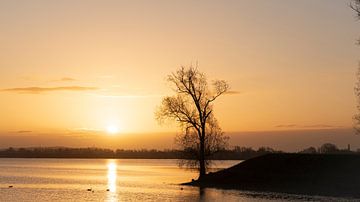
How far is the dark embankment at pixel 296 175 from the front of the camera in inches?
2232

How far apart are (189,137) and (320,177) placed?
63.6 feet

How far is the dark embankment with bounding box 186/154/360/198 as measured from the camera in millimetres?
56688

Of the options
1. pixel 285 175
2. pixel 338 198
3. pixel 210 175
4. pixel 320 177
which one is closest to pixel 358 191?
pixel 338 198

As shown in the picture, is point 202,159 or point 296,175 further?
point 202,159

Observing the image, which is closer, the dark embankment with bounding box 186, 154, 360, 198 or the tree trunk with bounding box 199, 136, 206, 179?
the dark embankment with bounding box 186, 154, 360, 198

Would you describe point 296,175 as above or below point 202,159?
below

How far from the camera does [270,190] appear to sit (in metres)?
60.8

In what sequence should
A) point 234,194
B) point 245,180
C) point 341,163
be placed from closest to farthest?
1. point 234,194
2. point 341,163
3. point 245,180

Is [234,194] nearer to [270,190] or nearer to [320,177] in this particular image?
[270,190]

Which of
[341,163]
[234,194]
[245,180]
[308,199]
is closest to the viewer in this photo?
[308,199]

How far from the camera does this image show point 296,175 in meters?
64.2

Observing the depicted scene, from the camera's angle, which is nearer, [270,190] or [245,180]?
[270,190]

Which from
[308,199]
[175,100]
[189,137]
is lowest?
[308,199]

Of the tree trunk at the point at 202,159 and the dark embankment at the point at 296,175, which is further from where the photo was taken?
the tree trunk at the point at 202,159
